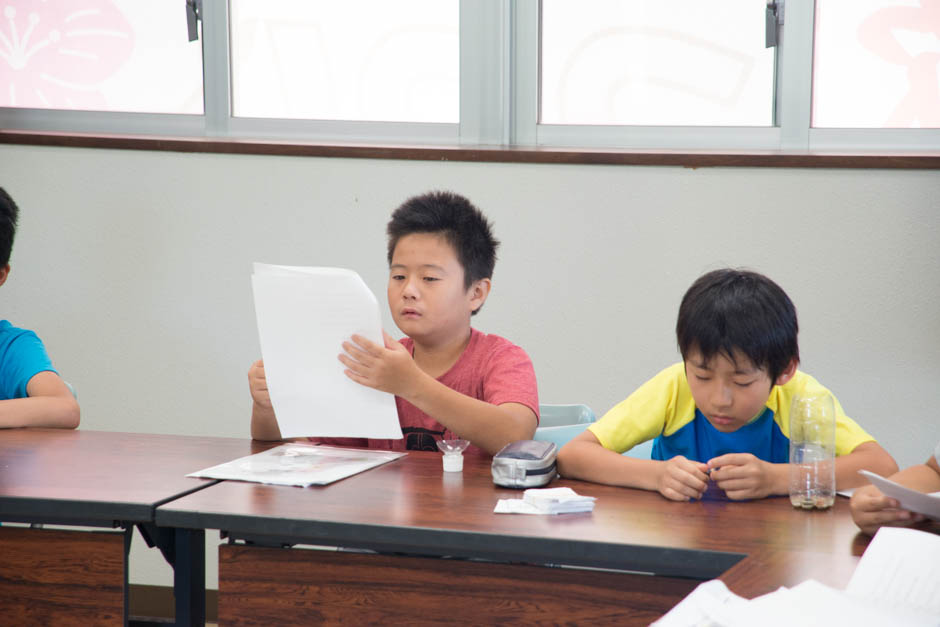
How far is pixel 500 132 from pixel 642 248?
1.81 feet

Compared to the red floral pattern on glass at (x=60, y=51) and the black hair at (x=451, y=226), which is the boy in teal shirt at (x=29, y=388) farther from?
the red floral pattern on glass at (x=60, y=51)

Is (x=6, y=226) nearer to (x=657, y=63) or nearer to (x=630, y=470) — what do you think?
(x=630, y=470)

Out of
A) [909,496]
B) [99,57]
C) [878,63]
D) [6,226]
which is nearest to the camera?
[909,496]

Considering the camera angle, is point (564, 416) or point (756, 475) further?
point (564, 416)

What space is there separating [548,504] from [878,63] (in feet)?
5.96

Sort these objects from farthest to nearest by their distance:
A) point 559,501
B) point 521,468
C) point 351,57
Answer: point 351,57 → point 521,468 → point 559,501

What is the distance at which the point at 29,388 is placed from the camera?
1975 millimetres

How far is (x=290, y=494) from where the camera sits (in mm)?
1445

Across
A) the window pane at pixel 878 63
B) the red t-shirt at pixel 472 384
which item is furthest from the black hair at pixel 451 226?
the window pane at pixel 878 63

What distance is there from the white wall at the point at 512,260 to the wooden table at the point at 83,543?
1.29m

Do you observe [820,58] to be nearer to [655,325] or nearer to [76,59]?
[655,325]

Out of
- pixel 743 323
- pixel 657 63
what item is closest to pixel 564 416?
pixel 743 323

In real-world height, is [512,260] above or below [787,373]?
above

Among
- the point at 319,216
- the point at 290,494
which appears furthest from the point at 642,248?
the point at 290,494
